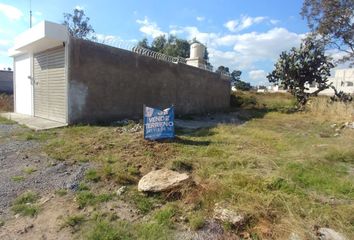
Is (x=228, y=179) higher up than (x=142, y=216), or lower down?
higher up

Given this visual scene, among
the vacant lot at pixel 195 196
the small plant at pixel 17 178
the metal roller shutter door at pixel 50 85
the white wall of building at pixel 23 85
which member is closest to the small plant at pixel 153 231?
the vacant lot at pixel 195 196

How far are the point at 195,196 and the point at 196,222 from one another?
60 cm

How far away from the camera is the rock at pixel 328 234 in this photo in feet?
10.2

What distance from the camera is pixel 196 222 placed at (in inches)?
137

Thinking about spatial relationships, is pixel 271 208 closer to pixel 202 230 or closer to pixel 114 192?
pixel 202 230

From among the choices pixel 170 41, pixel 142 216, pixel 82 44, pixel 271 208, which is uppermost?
pixel 170 41

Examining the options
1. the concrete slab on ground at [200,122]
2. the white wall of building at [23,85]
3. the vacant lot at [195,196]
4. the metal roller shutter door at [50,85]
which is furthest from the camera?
the white wall of building at [23,85]

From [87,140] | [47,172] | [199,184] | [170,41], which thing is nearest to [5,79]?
[170,41]

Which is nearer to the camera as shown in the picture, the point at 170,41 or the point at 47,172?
the point at 47,172

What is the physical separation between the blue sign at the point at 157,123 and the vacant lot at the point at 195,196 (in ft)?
1.09

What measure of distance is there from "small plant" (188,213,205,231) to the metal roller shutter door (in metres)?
7.46

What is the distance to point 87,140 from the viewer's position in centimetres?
736

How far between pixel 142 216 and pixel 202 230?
805 millimetres

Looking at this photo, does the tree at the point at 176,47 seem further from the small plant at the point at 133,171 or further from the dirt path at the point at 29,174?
the small plant at the point at 133,171
